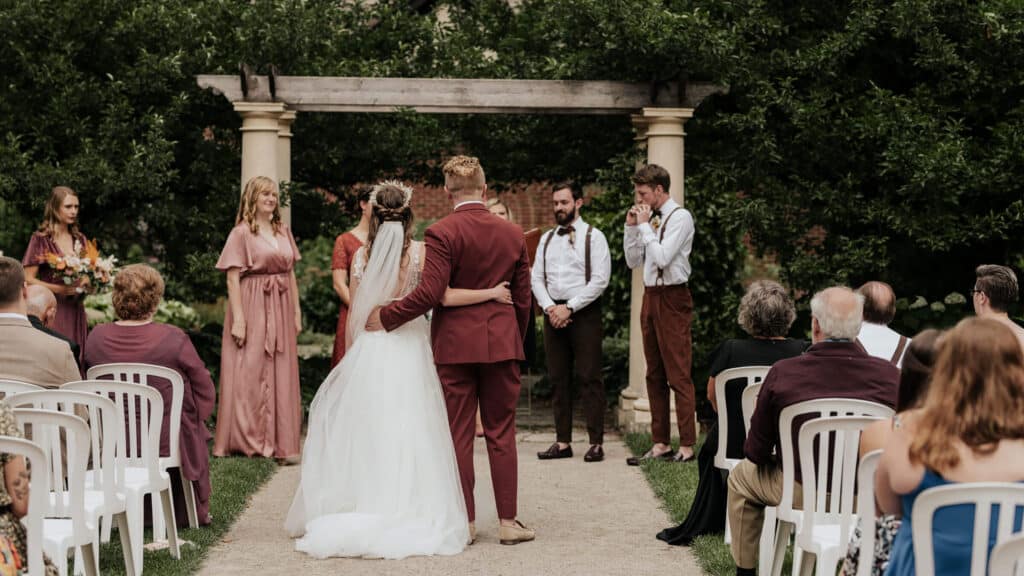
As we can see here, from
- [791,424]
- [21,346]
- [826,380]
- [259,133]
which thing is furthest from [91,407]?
[259,133]

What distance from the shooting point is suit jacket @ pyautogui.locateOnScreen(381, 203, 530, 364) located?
20.6 feet

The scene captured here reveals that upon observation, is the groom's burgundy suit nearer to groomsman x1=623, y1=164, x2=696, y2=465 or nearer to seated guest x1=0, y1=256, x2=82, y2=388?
seated guest x1=0, y1=256, x2=82, y2=388

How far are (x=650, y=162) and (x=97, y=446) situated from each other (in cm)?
570

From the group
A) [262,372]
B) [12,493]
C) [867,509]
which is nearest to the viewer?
[12,493]

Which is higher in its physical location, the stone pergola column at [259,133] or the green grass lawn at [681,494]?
the stone pergola column at [259,133]

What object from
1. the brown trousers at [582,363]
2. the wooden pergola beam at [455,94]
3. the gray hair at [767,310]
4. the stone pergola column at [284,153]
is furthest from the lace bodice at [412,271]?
the stone pergola column at [284,153]

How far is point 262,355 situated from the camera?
8.88 metres

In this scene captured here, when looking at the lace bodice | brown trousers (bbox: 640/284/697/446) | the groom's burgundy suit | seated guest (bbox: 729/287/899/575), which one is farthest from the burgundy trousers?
brown trousers (bbox: 640/284/697/446)

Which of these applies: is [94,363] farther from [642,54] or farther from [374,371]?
[642,54]

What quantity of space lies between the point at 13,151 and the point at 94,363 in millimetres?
4385

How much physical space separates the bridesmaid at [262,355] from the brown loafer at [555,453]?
5.72 feet

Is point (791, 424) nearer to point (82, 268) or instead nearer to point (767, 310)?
point (767, 310)

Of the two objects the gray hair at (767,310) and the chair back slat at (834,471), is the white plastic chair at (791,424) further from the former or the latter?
the gray hair at (767,310)

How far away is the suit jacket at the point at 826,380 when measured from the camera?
4883 millimetres
